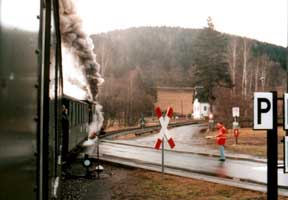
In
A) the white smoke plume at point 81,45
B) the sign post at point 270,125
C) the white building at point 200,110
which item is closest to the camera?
the sign post at point 270,125

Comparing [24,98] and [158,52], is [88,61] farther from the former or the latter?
[158,52]

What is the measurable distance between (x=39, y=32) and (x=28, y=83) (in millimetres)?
497

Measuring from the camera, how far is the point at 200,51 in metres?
95.8

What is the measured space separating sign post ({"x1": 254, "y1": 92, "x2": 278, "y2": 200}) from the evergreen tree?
265 ft

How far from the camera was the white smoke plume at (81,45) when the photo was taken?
16950mm

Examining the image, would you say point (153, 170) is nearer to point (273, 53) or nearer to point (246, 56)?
point (246, 56)

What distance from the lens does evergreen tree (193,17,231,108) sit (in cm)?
9044

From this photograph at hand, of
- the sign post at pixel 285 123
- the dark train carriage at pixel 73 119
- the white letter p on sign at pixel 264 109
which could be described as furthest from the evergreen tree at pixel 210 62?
the white letter p on sign at pixel 264 109

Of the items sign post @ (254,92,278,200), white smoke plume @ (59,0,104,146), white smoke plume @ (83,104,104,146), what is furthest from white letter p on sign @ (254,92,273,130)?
white smoke plume @ (83,104,104,146)

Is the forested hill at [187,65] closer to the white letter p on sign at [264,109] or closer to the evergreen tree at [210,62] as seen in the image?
the evergreen tree at [210,62]

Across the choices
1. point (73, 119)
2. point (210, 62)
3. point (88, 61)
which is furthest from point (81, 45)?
point (210, 62)

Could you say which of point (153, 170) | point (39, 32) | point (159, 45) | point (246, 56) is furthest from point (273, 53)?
point (39, 32)

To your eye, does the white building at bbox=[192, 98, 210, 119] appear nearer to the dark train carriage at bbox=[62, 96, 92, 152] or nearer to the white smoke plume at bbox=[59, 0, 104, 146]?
the white smoke plume at bbox=[59, 0, 104, 146]

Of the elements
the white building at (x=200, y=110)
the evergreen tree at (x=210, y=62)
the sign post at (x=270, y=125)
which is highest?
the evergreen tree at (x=210, y=62)
